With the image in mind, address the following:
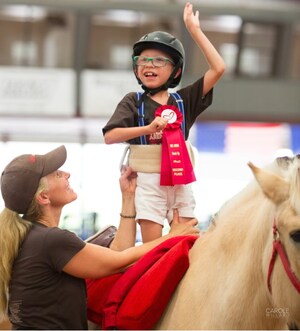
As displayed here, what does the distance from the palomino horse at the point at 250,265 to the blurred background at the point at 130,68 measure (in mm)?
13817

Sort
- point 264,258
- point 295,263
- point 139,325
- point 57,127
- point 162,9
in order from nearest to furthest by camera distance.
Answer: point 295,263 < point 264,258 < point 139,325 < point 57,127 < point 162,9

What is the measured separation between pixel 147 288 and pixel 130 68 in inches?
661

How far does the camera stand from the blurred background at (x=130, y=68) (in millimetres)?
18328

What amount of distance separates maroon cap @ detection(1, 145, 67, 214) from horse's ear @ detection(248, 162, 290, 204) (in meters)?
1.03

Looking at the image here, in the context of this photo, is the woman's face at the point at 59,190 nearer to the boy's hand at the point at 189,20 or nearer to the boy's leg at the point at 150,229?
the boy's leg at the point at 150,229

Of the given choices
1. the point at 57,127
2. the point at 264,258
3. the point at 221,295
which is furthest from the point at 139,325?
the point at 57,127

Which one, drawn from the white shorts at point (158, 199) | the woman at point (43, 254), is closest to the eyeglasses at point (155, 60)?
the white shorts at point (158, 199)

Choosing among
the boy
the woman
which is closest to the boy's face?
the boy

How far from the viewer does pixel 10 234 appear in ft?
11.0

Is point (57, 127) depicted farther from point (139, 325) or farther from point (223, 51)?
point (139, 325)

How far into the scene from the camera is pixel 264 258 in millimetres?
2844

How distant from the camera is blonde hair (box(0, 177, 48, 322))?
10.9 ft

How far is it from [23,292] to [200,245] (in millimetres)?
722

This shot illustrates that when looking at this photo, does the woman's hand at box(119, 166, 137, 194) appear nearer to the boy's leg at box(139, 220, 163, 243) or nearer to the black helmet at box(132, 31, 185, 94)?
the boy's leg at box(139, 220, 163, 243)
